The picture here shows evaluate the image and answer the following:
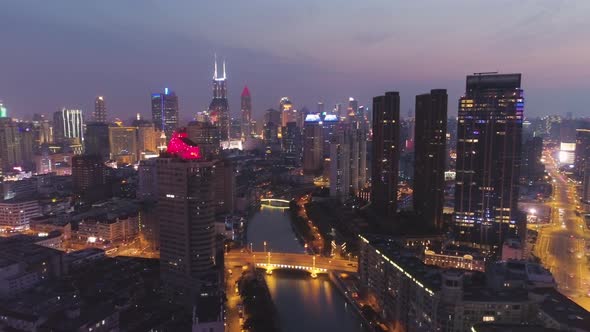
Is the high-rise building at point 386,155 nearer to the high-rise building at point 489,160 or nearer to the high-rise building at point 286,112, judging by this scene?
the high-rise building at point 489,160

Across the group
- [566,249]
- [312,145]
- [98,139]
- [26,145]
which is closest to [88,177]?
[98,139]

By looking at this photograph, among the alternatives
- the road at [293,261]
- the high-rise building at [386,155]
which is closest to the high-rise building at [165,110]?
→ the high-rise building at [386,155]

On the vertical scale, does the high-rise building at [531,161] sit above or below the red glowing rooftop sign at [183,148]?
below

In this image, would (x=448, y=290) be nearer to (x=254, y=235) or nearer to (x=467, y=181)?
(x=467, y=181)

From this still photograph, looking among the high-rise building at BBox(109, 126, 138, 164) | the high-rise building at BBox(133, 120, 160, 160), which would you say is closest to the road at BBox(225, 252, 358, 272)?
the high-rise building at BBox(109, 126, 138, 164)

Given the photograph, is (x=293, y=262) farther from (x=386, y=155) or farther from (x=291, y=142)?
(x=291, y=142)

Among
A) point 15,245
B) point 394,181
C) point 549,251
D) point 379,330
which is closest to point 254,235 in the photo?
point 394,181
